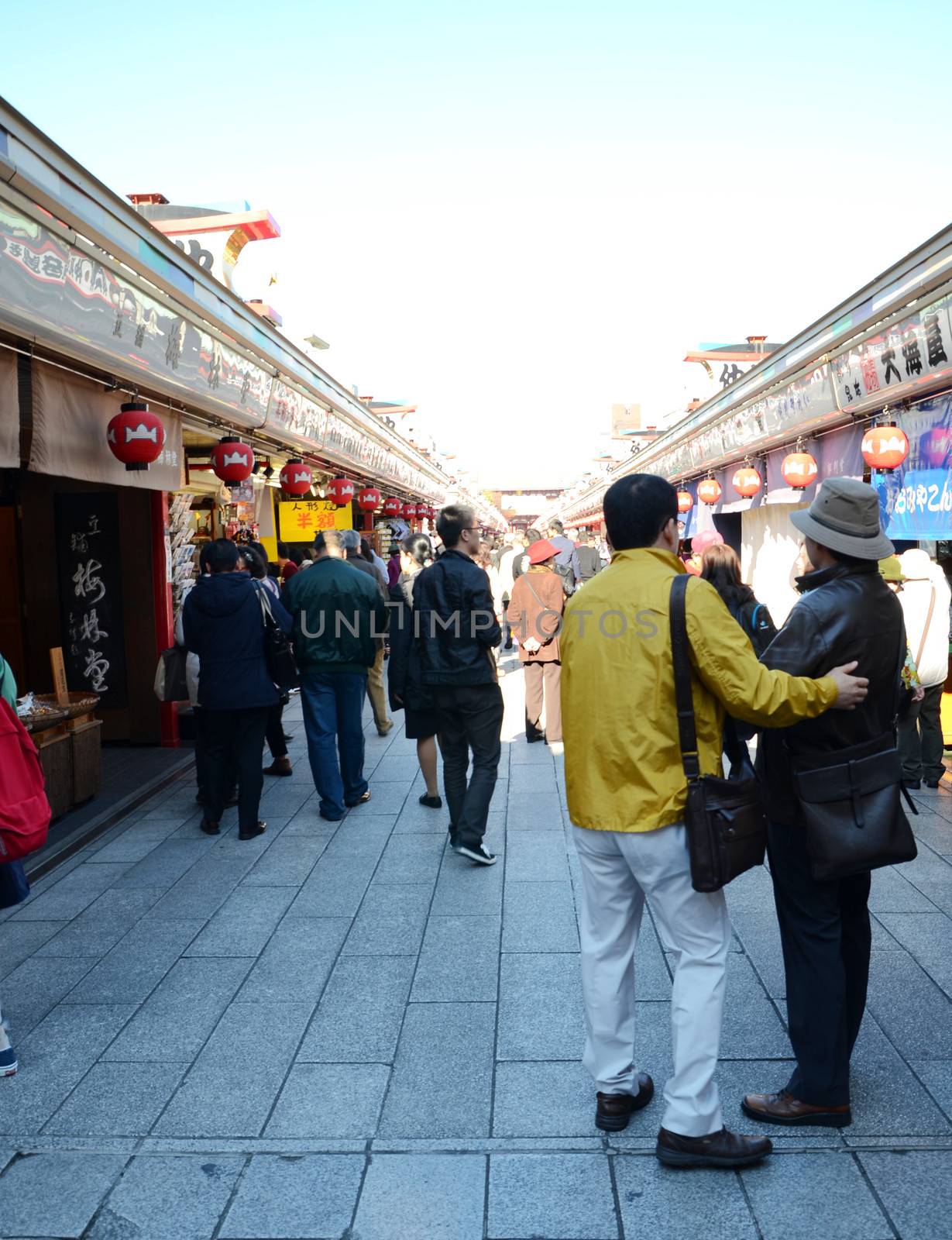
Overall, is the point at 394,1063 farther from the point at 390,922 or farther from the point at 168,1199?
the point at 390,922

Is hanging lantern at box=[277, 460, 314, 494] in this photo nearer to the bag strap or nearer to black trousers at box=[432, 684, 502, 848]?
black trousers at box=[432, 684, 502, 848]

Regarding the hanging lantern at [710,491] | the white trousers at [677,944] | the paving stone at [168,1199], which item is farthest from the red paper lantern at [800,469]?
the paving stone at [168,1199]

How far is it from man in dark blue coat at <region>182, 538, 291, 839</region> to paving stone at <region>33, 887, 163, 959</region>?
98 cm

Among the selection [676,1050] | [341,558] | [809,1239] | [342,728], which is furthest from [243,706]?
[809,1239]

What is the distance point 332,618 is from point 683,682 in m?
4.03

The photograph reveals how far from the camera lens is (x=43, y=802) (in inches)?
135

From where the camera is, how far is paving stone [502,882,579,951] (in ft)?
14.2

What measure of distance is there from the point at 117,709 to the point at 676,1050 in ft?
23.3

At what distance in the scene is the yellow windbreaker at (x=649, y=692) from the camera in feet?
8.52

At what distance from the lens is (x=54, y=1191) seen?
107 inches

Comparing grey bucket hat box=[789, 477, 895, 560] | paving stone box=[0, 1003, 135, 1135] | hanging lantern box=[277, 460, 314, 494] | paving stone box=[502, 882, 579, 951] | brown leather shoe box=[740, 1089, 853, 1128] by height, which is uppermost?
hanging lantern box=[277, 460, 314, 494]

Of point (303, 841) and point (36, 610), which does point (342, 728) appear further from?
point (36, 610)

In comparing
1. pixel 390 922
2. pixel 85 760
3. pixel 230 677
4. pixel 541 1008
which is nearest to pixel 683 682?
pixel 541 1008

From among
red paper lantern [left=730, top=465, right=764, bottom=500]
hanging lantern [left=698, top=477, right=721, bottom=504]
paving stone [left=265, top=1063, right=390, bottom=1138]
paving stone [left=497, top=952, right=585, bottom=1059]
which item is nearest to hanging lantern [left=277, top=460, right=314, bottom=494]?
red paper lantern [left=730, top=465, right=764, bottom=500]
